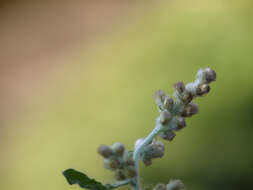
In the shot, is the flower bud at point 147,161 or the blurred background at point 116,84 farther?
the blurred background at point 116,84

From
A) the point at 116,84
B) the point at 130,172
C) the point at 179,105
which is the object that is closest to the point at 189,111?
the point at 179,105

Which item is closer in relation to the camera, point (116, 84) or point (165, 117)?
point (165, 117)

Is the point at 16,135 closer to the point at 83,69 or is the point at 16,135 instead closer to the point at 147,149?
the point at 83,69

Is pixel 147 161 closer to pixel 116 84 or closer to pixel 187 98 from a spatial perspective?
pixel 187 98

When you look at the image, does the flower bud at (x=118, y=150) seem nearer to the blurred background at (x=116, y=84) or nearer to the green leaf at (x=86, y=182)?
the green leaf at (x=86, y=182)

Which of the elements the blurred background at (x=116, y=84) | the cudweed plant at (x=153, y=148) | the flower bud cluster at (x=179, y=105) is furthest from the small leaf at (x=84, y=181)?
the blurred background at (x=116, y=84)

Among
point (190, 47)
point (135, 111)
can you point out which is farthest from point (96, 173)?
point (190, 47)
